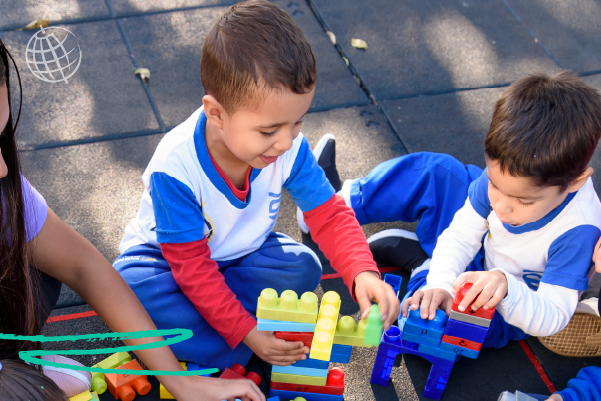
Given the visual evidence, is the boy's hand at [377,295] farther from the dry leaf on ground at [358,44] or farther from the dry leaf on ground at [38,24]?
the dry leaf on ground at [38,24]

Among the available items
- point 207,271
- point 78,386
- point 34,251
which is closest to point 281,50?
point 207,271

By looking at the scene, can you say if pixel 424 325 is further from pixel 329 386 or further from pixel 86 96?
pixel 86 96

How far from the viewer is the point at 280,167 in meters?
1.93

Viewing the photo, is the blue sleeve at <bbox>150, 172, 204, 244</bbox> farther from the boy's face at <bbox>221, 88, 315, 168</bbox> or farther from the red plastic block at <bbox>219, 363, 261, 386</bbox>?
the red plastic block at <bbox>219, 363, 261, 386</bbox>

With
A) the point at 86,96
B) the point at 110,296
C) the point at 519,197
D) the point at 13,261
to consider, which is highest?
the point at 519,197

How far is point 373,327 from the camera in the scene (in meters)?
1.61

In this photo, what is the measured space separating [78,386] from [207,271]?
0.49 metres

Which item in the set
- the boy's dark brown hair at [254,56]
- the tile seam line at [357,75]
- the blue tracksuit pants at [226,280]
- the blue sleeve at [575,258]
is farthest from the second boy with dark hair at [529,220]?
the tile seam line at [357,75]

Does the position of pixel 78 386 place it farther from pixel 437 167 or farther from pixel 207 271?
pixel 437 167

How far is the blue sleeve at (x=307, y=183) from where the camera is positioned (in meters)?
1.97

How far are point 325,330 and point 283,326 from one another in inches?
4.9

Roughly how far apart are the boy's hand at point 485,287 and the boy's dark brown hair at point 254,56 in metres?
0.73

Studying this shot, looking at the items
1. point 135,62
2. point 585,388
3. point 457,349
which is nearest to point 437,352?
point 457,349

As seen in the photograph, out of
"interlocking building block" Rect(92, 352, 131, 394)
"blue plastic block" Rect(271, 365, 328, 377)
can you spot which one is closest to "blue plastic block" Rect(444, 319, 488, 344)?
"blue plastic block" Rect(271, 365, 328, 377)
